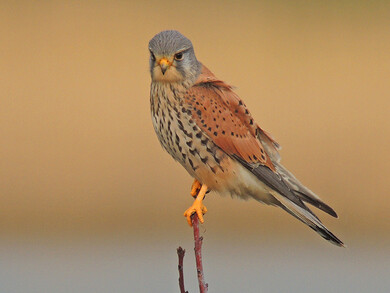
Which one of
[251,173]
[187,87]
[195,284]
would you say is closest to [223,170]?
[251,173]

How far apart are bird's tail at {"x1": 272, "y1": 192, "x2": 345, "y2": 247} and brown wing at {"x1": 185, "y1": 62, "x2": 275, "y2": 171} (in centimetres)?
23

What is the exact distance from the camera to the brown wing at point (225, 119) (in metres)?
4.78

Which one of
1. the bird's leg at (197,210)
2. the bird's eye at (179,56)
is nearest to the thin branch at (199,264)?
A: the bird's leg at (197,210)

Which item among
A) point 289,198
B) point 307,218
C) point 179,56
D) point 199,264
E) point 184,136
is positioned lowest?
point 199,264

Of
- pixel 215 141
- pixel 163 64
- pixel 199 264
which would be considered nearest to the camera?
pixel 199 264

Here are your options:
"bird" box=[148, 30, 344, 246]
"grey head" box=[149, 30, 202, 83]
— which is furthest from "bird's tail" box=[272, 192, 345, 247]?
"grey head" box=[149, 30, 202, 83]

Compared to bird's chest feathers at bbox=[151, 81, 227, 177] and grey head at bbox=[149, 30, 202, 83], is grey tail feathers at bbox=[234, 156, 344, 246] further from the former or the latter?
grey head at bbox=[149, 30, 202, 83]

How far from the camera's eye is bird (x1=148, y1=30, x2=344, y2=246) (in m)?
4.70

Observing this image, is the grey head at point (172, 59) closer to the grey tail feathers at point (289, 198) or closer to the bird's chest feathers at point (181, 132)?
the bird's chest feathers at point (181, 132)

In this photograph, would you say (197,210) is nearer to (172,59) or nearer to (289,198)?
(289,198)

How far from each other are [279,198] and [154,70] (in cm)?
101

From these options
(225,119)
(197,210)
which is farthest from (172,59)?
(197,210)

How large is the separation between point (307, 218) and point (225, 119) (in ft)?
2.45

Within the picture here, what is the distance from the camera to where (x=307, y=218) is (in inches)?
183
